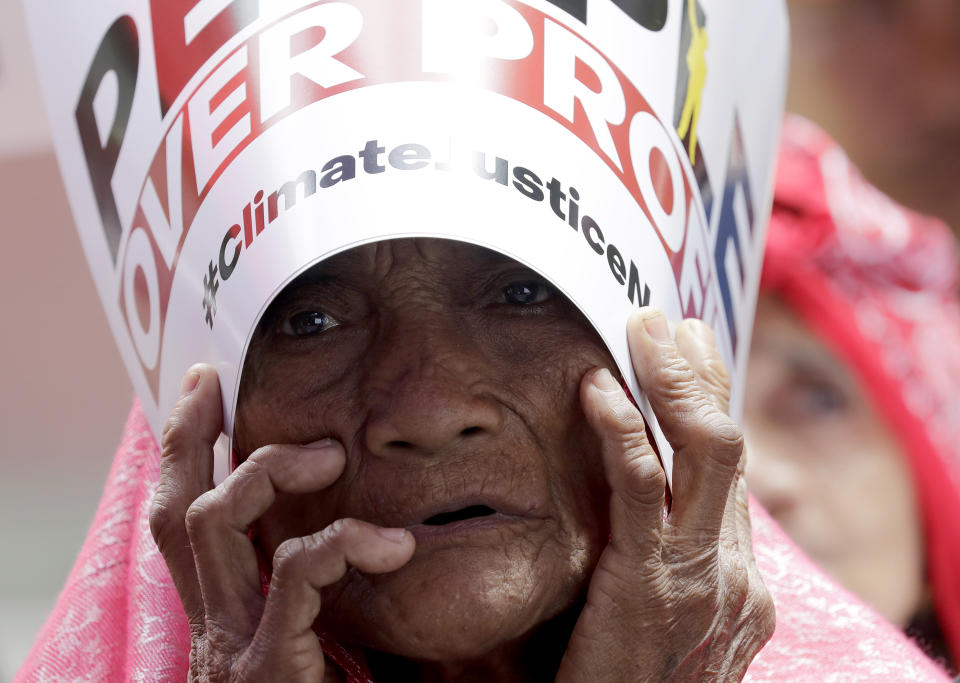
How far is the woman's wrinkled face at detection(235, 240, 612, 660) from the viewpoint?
106 cm

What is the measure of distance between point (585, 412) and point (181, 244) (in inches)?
14.7

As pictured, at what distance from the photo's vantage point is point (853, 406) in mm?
3051

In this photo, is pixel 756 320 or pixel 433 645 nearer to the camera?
pixel 433 645

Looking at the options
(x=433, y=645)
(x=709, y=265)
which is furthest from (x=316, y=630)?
(x=709, y=265)

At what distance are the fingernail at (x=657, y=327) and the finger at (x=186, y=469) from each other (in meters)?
0.37

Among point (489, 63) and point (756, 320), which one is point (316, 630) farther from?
point (756, 320)

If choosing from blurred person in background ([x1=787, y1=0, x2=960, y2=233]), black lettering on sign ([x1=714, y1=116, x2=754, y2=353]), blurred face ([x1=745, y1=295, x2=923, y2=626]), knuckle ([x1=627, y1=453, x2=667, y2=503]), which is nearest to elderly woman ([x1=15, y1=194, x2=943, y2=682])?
knuckle ([x1=627, y1=453, x2=667, y2=503])

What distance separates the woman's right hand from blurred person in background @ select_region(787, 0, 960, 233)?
4.16m

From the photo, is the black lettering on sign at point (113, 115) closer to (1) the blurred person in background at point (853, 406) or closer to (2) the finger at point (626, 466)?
(2) the finger at point (626, 466)

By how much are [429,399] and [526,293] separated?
15 cm

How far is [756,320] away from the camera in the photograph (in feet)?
10.2

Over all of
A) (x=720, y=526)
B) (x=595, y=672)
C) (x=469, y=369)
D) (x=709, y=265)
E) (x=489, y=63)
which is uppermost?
(x=489, y=63)

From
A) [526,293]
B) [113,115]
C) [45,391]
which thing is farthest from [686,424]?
[45,391]

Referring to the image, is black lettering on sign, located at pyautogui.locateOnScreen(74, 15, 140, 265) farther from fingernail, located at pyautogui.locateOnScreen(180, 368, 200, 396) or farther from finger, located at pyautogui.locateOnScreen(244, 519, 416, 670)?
finger, located at pyautogui.locateOnScreen(244, 519, 416, 670)
